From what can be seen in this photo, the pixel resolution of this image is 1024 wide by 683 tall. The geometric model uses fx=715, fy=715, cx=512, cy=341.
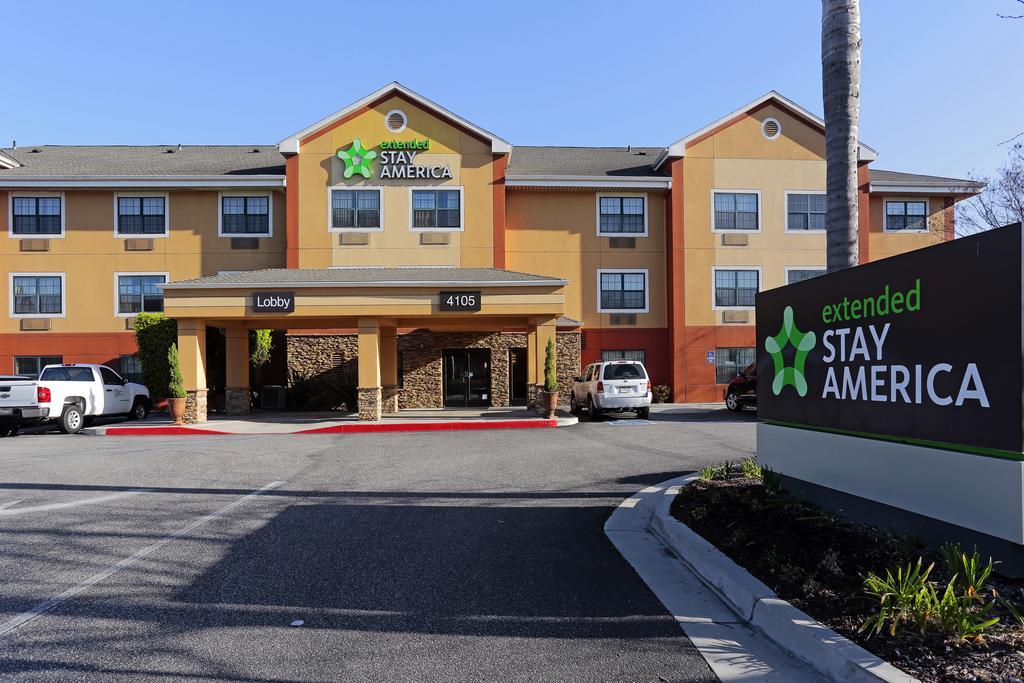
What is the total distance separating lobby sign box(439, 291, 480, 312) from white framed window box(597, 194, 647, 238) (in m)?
10.3

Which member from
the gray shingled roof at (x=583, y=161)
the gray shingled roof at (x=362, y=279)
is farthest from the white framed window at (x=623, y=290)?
the gray shingled roof at (x=362, y=279)

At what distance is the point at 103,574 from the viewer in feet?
19.3

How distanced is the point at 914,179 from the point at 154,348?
31416mm

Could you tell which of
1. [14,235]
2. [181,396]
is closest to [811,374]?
[181,396]

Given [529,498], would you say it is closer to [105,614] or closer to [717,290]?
[105,614]

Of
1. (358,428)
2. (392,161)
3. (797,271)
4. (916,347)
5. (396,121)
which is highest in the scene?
(396,121)

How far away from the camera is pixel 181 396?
801 inches

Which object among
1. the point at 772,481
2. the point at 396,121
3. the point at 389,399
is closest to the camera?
the point at 772,481

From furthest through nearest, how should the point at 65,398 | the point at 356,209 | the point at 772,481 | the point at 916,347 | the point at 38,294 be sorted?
the point at 38,294, the point at 356,209, the point at 65,398, the point at 772,481, the point at 916,347

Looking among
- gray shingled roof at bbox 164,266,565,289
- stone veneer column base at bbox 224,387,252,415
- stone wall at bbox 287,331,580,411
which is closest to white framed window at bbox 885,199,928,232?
stone wall at bbox 287,331,580,411

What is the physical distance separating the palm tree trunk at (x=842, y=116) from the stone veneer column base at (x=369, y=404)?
15084 mm

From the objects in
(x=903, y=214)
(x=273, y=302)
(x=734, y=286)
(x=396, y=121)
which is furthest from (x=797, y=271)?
(x=273, y=302)

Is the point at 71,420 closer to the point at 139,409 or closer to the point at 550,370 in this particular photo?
the point at 139,409

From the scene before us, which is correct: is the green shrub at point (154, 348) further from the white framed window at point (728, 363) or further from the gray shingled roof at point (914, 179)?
the gray shingled roof at point (914, 179)
